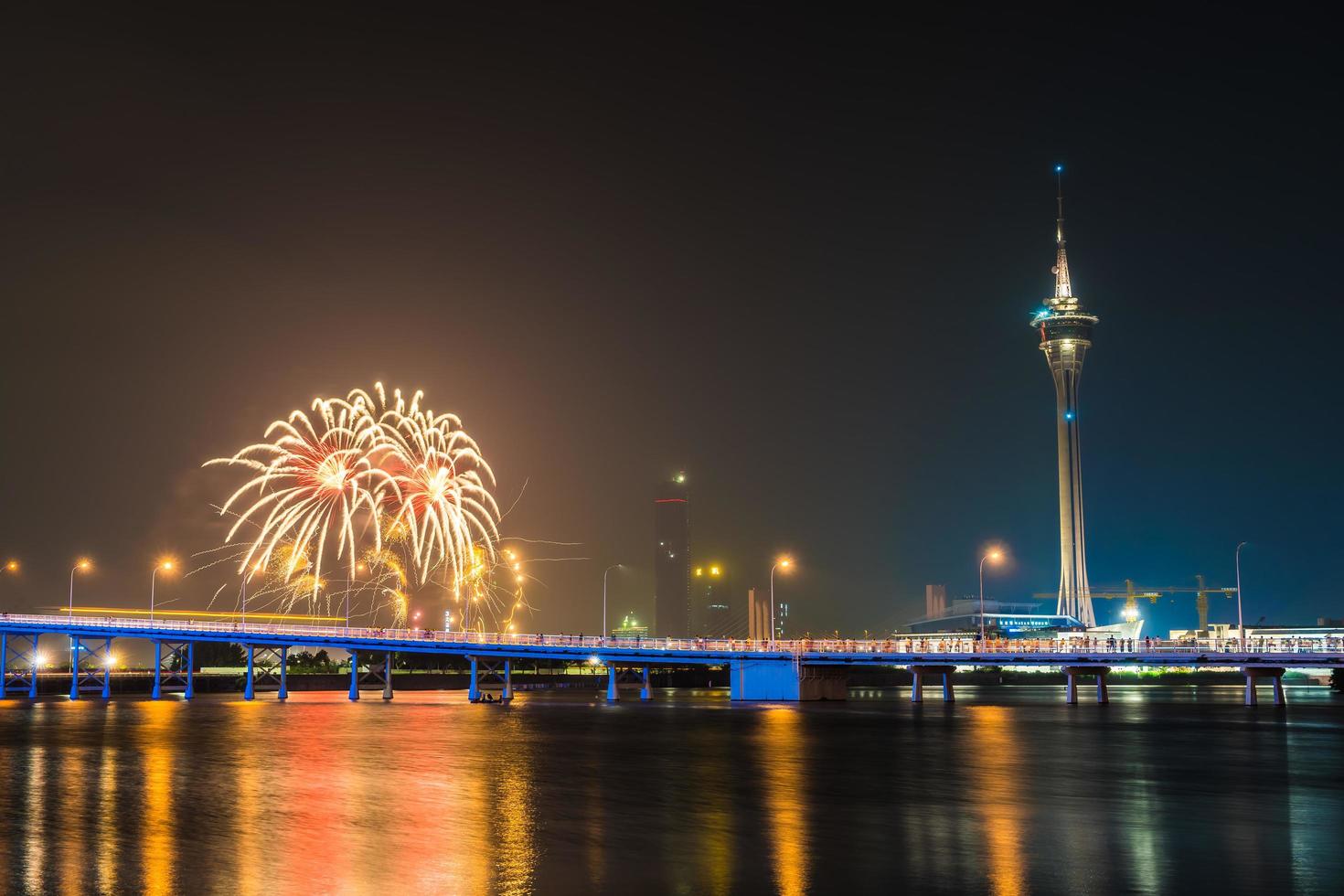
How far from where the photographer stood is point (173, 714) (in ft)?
295

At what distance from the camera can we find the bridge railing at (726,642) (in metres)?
112

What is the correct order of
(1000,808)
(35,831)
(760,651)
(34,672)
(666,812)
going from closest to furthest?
(35,831)
(666,812)
(1000,808)
(760,651)
(34,672)

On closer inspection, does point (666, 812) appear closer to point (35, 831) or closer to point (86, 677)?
point (35, 831)

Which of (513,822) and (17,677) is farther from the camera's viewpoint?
(17,677)

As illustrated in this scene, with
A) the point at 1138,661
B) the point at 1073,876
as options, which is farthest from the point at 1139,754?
the point at 1138,661

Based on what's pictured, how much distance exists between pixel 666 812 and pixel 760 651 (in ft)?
272

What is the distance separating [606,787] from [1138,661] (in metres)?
75.7

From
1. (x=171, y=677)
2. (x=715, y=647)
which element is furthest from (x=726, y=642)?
(x=171, y=677)

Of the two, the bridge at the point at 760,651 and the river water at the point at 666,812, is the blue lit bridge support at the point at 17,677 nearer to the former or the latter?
the bridge at the point at 760,651

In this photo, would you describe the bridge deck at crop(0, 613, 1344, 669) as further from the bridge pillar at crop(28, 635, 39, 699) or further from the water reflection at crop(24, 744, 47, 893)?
the water reflection at crop(24, 744, 47, 893)

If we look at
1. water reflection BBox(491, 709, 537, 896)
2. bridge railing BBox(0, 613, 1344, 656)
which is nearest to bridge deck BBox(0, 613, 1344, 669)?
bridge railing BBox(0, 613, 1344, 656)

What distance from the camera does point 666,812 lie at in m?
34.2

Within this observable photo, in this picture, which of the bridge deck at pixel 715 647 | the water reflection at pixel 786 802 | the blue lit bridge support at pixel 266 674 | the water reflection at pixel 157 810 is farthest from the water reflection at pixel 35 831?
the blue lit bridge support at pixel 266 674

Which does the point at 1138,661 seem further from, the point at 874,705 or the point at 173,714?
the point at 173,714
